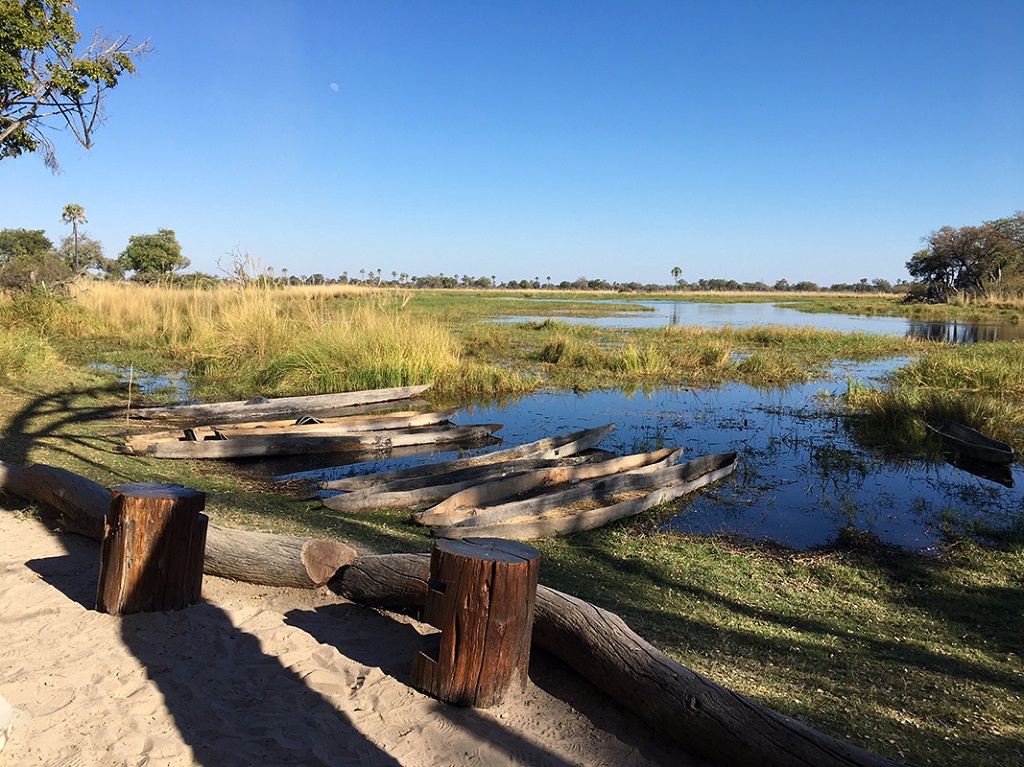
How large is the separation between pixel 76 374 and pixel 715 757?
42.1 feet

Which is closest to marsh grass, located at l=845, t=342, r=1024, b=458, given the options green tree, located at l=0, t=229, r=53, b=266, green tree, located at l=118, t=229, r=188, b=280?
green tree, located at l=118, t=229, r=188, b=280

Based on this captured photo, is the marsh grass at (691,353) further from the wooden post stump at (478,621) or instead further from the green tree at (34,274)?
the green tree at (34,274)

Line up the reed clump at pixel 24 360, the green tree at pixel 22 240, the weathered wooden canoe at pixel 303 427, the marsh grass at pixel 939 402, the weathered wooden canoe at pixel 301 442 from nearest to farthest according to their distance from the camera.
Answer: the weathered wooden canoe at pixel 301 442
the weathered wooden canoe at pixel 303 427
the marsh grass at pixel 939 402
the reed clump at pixel 24 360
the green tree at pixel 22 240

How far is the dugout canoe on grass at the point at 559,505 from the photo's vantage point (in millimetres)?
5574

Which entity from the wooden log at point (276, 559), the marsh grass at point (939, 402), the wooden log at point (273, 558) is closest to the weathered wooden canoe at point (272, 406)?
the wooden log at point (273, 558)

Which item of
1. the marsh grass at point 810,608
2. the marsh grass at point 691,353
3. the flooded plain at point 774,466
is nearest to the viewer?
the marsh grass at point 810,608

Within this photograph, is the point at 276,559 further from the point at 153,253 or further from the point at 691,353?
the point at 153,253

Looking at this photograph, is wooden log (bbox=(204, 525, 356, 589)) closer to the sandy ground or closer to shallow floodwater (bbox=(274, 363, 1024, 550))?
the sandy ground

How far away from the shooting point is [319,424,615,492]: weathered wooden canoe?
22.3 ft

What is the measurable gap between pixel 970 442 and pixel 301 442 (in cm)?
863

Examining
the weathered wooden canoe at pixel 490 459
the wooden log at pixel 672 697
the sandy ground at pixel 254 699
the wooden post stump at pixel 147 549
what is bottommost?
the weathered wooden canoe at pixel 490 459

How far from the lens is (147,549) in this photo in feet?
10.9

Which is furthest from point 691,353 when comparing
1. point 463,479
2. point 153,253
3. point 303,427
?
point 153,253

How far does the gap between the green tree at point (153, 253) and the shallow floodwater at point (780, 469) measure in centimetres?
4425
